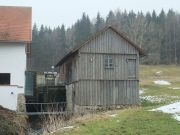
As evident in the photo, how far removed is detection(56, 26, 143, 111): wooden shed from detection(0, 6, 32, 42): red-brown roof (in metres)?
4.53

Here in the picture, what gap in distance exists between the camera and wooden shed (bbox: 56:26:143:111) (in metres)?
33.2

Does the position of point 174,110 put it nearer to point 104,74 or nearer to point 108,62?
point 104,74

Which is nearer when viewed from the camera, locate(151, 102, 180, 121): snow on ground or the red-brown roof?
locate(151, 102, 180, 121): snow on ground

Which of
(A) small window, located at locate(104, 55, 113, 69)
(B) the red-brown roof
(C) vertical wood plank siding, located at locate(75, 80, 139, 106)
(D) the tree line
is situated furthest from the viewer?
(D) the tree line

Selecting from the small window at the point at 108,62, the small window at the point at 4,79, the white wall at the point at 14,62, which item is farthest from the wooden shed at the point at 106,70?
the small window at the point at 4,79

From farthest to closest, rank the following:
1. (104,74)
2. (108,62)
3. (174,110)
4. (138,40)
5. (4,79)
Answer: (138,40)
(4,79)
(108,62)
(104,74)
(174,110)

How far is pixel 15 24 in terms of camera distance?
1441 inches

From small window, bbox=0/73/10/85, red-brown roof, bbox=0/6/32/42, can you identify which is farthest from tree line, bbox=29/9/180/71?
small window, bbox=0/73/10/85

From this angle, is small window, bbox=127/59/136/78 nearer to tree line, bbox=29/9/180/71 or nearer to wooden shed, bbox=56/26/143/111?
wooden shed, bbox=56/26/143/111

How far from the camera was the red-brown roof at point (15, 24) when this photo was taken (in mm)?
34500

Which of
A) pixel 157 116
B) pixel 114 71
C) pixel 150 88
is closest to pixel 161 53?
pixel 150 88

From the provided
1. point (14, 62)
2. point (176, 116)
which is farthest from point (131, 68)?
point (176, 116)

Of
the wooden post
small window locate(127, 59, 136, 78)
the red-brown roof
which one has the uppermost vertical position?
the red-brown roof

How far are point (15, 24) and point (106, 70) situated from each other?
29.8 ft
